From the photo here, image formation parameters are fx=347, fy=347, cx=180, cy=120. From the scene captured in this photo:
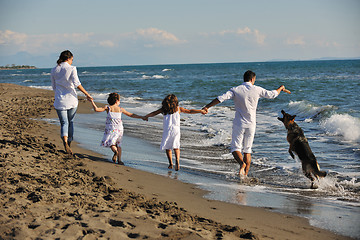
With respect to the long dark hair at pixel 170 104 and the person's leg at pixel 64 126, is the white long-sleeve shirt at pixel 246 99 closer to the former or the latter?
the long dark hair at pixel 170 104

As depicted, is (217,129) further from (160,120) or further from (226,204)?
(226,204)

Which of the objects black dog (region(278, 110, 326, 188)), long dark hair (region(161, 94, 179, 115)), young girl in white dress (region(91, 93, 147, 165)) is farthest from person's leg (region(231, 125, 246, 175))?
young girl in white dress (region(91, 93, 147, 165))

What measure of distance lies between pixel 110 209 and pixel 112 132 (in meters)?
2.99

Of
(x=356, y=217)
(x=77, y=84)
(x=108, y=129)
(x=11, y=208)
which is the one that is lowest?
(x=356, y=217)

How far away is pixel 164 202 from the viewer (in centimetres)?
438

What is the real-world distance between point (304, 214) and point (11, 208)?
341 cm

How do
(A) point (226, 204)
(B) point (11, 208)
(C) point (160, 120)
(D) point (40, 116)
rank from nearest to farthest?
(B) point (11, 208)
(A) point (226, 204)
(D) point (40, 116)
(C) point (160, 120)

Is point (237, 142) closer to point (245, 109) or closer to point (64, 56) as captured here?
point (245, 109)

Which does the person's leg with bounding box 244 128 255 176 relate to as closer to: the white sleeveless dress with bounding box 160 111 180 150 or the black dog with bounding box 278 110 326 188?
A: the black dog with bounding box 278 110 326 188

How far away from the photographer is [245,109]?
20.5ft

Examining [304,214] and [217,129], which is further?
[217,129]

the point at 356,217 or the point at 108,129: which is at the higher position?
the point at 108,129

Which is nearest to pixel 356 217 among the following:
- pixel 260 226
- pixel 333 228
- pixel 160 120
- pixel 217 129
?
pixel 333 228

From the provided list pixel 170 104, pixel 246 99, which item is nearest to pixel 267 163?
pixel 246 99
